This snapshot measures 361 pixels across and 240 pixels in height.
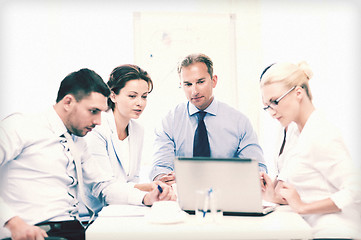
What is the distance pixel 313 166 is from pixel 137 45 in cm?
224

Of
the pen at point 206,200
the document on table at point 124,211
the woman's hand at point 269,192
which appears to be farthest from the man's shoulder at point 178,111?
the pen at point 206,200

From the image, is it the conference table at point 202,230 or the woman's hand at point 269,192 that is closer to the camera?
the conference table at point 202,230

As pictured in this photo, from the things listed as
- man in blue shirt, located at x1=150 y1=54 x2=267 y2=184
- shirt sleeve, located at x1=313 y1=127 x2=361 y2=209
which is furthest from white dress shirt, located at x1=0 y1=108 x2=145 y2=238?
shirt sleeve, located at x1=313 y1=127 x2=361 y2=209

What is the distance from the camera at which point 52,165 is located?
2188 millimetres

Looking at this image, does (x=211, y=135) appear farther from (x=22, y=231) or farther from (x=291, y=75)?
(x=22, y=231)

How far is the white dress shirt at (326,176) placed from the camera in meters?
1.93

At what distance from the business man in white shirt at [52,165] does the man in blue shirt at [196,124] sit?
725 mm

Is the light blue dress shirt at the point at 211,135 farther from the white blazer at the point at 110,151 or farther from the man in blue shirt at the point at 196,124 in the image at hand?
the white blazer at the point at 110,151

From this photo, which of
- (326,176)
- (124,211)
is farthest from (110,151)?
(326,176)

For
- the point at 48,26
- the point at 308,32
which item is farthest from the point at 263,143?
the point at 48,26

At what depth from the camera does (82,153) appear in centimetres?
238

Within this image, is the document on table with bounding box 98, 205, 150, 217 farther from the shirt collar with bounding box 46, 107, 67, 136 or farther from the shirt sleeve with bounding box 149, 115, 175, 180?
the shirt sleeve with bounding box 149, 115, 175, 180

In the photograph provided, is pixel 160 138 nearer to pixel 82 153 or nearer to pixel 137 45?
pixel 82 153

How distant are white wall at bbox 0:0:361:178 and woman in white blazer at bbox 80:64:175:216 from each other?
75 cm
